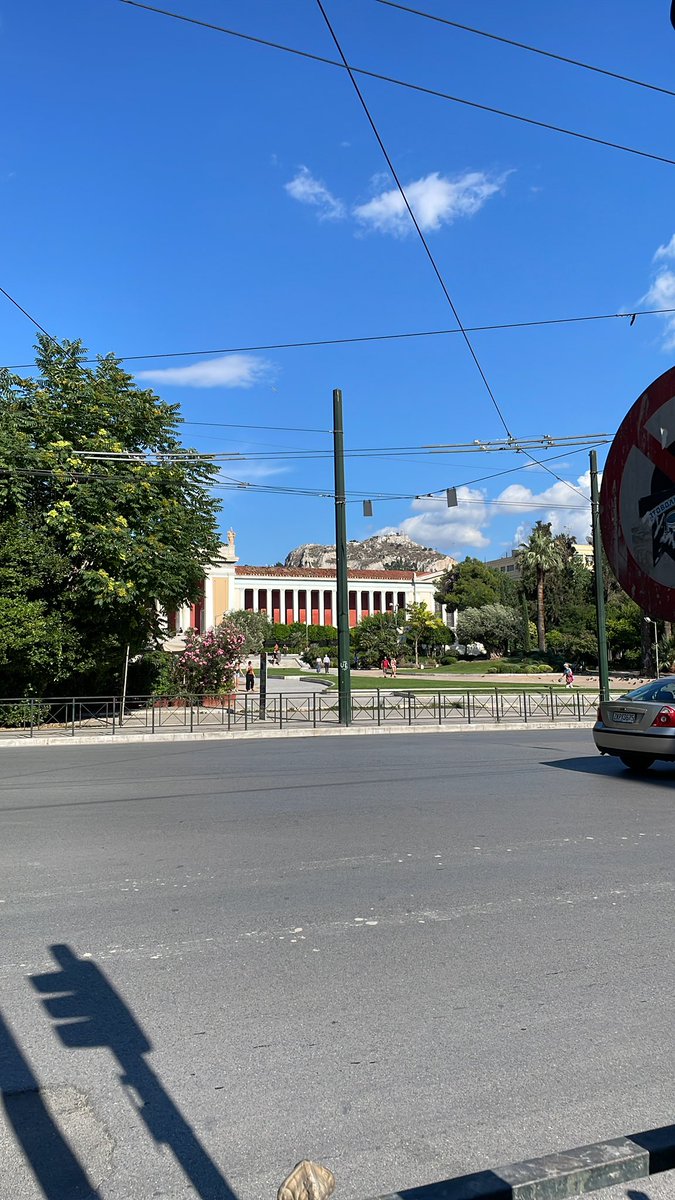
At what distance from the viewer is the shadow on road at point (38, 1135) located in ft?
8.70

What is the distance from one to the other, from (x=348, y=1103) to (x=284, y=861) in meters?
3.79

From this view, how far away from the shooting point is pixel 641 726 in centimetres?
1181

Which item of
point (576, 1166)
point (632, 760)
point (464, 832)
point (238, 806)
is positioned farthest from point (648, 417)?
point (632, 760)

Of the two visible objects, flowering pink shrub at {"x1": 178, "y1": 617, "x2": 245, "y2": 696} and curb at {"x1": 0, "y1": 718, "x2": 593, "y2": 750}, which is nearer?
curb at {"x1": 0, "y1": 718, "x2": 593, "y2": 750}

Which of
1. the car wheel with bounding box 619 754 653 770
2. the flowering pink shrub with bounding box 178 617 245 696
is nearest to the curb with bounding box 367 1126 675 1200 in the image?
the car wheel with bounding box 619 754 653 770

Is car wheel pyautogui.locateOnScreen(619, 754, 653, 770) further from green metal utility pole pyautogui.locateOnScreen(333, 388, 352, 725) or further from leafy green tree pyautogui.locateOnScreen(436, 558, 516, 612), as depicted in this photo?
leafy green tree pyautogui.locateOnScreen(436, 558, 516, 612)

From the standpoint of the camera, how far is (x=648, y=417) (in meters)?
2.78

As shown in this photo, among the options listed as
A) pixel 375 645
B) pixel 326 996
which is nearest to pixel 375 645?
pixel 375 645

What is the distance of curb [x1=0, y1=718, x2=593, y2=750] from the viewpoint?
19.3m

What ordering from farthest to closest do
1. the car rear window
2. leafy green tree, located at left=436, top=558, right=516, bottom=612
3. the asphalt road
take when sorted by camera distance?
leafy green tree, located at left=436, top=558, right=516, bottom=612 → the car rear window → the asphalt road

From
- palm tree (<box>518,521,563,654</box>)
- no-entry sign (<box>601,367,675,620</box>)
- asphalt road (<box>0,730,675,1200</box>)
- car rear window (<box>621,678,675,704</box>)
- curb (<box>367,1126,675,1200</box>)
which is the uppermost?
palm tree (<box>518,521,563,654</box>)

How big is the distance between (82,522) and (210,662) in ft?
33.3

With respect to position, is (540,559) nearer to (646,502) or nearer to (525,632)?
(525,632)

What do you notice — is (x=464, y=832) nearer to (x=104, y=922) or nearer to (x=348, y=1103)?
(x=104, y=922)
